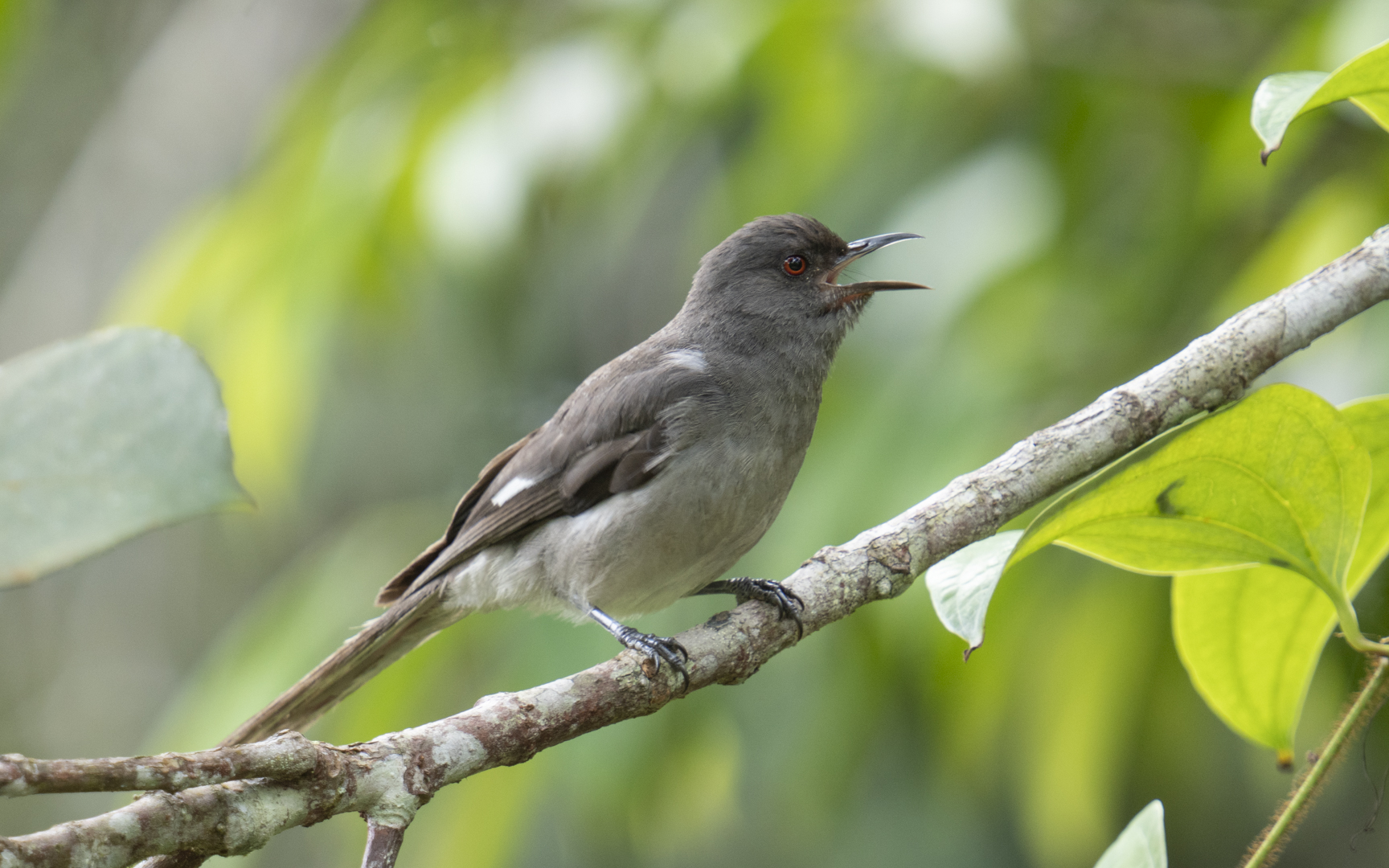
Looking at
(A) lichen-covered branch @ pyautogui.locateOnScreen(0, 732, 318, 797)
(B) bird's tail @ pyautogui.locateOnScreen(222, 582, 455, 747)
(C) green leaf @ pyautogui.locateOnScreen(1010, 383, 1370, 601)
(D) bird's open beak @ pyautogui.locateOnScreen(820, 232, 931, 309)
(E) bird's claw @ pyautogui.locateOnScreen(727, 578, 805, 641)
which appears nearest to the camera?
(A) lichen-covered branch @ pyautogui.locateOnScreen(0, 732, 318, 797)

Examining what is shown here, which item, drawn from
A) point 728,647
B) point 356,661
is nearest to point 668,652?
point 728,647

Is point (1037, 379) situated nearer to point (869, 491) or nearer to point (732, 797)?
point (869, 491)

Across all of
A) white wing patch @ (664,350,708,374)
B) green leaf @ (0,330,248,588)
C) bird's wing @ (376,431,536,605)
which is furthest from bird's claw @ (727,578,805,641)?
green leaf @ (0,330,248,588)

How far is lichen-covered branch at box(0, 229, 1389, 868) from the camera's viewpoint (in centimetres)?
127

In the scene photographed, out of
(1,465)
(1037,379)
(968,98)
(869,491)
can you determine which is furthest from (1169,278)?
(1,465)

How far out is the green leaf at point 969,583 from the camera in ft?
5.00

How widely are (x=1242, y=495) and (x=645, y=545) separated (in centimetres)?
173

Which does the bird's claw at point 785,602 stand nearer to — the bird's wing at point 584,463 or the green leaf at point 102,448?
the bird's wing at point 584,463

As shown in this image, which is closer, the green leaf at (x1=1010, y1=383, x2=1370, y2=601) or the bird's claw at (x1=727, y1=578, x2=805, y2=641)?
the green leaf at (x1=1010, y1=383, x2=1370, y2=601)

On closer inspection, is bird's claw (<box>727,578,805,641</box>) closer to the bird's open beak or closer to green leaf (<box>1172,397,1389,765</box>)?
green leaf (<box>1172,397,1389,765</box>)

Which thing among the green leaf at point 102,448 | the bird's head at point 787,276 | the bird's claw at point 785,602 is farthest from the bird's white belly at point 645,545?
the green leaf at point 102,448

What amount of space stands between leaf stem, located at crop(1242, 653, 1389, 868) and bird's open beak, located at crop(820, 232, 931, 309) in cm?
204

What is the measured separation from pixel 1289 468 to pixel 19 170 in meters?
10.6

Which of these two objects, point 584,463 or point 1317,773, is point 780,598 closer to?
point 1317,773
